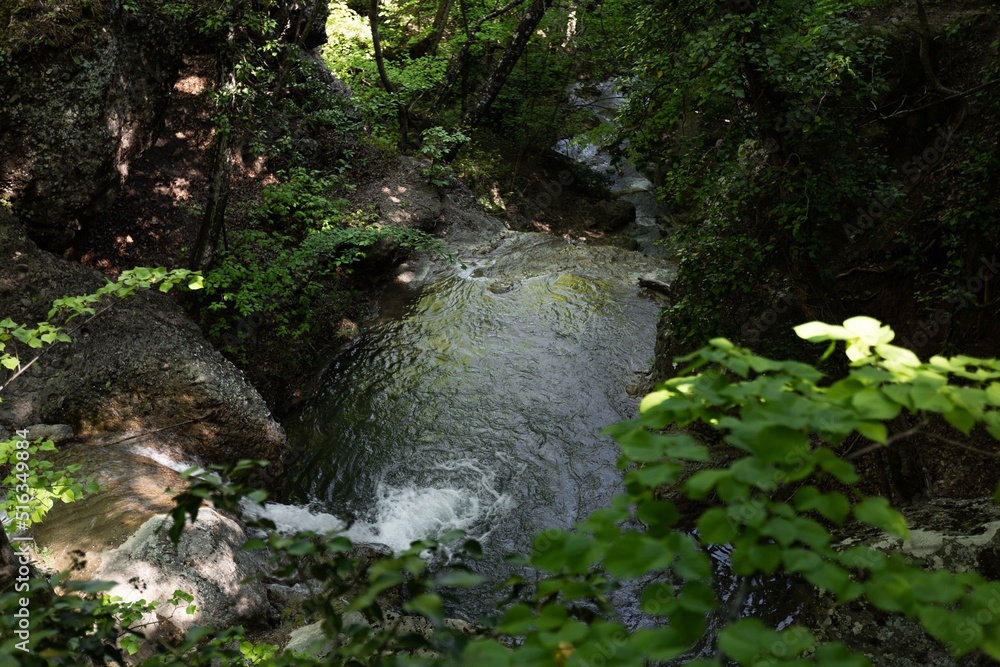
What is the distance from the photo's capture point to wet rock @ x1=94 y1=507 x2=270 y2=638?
3.96 m

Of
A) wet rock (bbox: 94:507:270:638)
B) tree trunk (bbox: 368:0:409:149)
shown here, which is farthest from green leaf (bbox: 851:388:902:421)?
tree trunk (bbox: 368:0:409:149)

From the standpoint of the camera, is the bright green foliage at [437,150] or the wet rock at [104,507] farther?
the bright green foliage at [437,150]

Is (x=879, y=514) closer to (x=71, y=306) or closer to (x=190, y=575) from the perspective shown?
(x=71, y=306)

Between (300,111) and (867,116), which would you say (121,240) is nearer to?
(300,111)

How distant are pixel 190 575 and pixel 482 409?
3732mm

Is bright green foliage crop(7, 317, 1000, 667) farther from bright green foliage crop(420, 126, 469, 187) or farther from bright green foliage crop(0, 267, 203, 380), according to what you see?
bright green foliage crop(420, 126, 469, 187)

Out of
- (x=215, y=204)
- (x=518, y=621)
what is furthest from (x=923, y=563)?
(x=215, y=204)

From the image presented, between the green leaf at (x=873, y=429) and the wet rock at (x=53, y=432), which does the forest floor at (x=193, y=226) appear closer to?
the wet rock at (x=53, y=432)

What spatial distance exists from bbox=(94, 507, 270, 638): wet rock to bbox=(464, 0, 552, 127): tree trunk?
387 inches

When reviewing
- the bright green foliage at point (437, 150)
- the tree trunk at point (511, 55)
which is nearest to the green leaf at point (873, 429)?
the bright green foliage at point (437, 150)

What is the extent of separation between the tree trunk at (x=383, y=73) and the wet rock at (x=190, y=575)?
26.0 feet

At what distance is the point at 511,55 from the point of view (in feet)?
38.2

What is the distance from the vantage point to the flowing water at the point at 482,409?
6109 mm

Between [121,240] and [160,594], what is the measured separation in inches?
187
